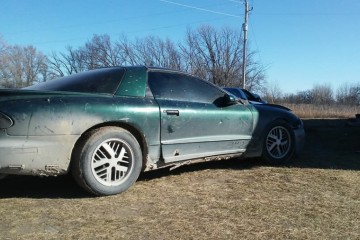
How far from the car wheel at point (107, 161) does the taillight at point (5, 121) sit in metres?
0.63

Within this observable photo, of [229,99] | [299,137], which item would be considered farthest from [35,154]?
[299,137]

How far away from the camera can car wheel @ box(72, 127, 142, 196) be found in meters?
3.96

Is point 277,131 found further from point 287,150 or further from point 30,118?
point 30,118

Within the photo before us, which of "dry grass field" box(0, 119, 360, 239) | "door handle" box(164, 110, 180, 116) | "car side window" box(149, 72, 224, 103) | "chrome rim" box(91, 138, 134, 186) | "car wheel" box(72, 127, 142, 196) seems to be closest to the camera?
"dry grass field" box(0, 119, 360, 239)

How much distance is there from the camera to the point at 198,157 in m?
4.98

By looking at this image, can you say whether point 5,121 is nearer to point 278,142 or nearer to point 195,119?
point 195,119

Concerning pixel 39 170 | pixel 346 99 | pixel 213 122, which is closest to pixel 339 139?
pixel 213 122

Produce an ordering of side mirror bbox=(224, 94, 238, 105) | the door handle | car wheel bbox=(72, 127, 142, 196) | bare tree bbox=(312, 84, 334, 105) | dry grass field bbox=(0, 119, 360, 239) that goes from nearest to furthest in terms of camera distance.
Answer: dry grass field bbox=(0, 119, 360, 239) < car wheel bbox=(72, 127, 142, 196) < the door handle < side mirror bbox=(224, 94, 238, 105) < bare tree bbox=(312, 84, 334, 105)

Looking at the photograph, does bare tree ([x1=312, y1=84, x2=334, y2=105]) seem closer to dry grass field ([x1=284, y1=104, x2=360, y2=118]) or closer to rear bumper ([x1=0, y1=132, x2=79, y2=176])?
dry grass field ([x1=284, y1=104, x2=360, y2=118])

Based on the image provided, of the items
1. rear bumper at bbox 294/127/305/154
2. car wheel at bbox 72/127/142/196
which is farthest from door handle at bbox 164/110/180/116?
rear bumper at bbox 294/127/305/154

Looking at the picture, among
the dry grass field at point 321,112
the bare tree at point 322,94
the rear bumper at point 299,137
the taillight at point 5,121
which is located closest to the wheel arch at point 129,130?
the taillight at point 5,121

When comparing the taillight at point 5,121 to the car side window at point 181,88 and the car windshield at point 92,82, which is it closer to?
the car windshield at point 92,82

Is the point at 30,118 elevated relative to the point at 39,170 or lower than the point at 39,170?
elevated

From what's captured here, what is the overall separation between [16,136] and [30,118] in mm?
188
